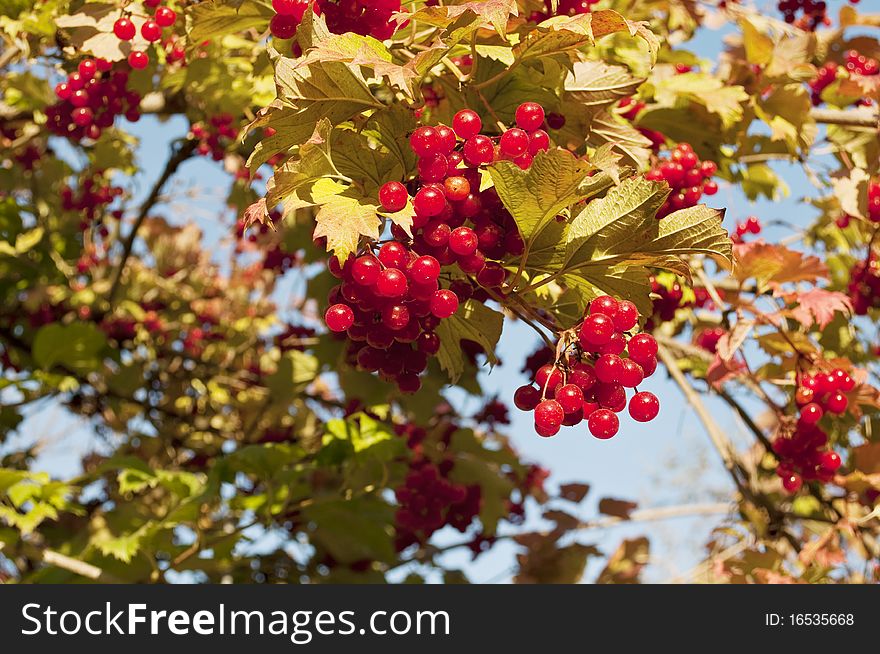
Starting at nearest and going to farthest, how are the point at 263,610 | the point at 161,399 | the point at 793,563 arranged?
the point at 263,610, the point at 793,563, the point at 161,399

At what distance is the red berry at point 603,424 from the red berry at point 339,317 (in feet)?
1.66

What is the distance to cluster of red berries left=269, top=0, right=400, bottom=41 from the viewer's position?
5.97 ft

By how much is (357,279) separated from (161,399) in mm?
4273

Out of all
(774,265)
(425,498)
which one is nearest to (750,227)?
(774,265)

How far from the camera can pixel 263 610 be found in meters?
3.34

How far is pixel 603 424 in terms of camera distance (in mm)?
1577

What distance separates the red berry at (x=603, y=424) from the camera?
1.57 m

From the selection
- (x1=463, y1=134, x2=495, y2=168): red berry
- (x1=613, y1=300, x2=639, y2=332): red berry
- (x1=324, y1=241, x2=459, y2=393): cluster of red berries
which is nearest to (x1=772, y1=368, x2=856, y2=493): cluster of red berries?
(x1=613, y1=300, x2=639, y2=332): red berry

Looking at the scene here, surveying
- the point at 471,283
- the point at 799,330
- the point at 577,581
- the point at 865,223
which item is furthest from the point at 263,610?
the point at 865,223

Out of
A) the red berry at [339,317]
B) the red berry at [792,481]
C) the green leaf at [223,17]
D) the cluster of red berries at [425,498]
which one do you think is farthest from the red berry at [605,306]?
the cluster of red berries at [425,498]

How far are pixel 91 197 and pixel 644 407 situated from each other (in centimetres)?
376

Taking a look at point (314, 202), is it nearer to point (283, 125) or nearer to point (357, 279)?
point (357, 279)

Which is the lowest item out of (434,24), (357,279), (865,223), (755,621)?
(755,621)

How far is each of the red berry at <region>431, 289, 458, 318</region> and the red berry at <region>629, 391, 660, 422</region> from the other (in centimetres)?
42
